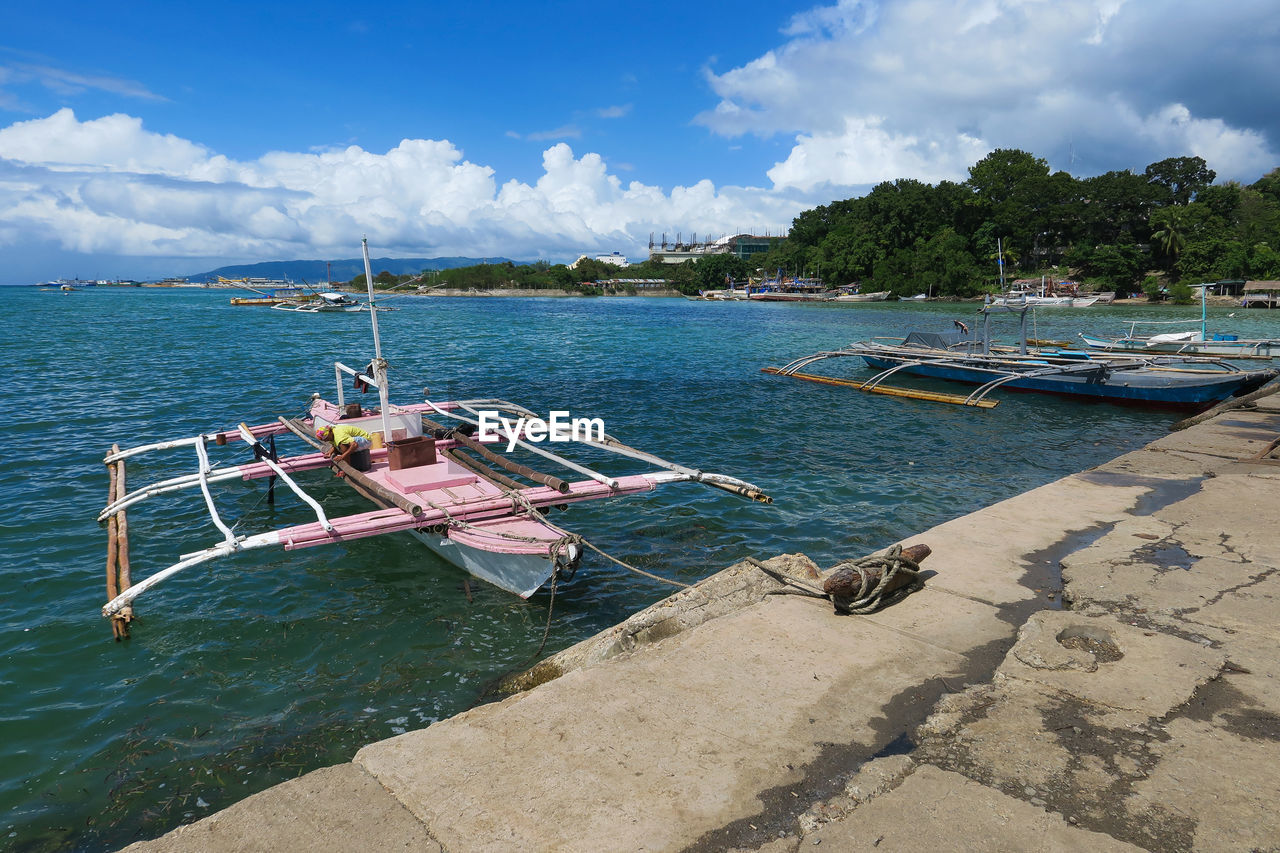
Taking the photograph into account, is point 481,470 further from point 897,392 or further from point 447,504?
point 897,392

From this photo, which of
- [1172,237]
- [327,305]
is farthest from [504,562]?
[1172,237]

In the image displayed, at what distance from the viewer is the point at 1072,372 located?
2517 centimetres

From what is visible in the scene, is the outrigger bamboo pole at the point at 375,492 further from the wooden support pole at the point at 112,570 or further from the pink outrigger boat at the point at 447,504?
the wooden support pole at the point at 112,570

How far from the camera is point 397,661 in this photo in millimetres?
8023

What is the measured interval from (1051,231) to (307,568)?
440 feet

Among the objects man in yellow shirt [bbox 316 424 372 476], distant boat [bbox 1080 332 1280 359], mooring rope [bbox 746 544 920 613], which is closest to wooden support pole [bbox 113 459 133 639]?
man in yellow shirt [bbox 316 424 372 476]

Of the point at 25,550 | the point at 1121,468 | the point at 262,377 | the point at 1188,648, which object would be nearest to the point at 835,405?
the point at 1121,468

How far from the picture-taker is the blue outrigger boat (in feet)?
76.6

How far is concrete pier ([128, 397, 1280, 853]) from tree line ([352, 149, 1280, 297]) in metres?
106

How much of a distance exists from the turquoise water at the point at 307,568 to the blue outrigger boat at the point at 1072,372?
1108 millimetres

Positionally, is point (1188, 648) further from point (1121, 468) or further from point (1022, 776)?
point (1121, 468)

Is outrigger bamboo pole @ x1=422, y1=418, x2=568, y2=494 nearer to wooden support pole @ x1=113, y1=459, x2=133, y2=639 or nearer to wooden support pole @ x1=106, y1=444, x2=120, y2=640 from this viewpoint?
wooden support pole @ x1=113, y1=459, x2=133, y2=639

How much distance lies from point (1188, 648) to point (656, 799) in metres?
5.08

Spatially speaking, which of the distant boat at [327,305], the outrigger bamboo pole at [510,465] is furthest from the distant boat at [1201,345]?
the distant boat at [327,305]
